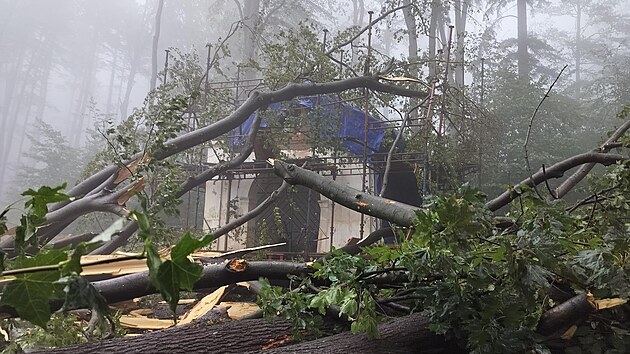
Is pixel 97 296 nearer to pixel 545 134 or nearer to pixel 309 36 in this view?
pixel 309 36

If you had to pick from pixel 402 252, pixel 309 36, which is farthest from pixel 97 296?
pixel 309 36

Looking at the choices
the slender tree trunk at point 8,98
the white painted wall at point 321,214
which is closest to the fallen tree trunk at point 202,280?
the white painted wall at point 321,214

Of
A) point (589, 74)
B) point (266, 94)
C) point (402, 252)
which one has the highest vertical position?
point (589, 74)

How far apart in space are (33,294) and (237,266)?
182cm

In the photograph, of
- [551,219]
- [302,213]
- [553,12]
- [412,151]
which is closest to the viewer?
[551,219]

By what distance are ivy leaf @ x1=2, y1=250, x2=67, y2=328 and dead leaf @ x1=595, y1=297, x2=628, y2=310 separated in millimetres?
2131

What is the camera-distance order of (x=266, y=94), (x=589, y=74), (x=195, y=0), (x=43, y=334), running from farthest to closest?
1. (x=195, y=0)
2. (x=589, y=74)
3. (x=266, y=94)
4. (x=43, y=334)

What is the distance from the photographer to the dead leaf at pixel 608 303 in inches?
79.6

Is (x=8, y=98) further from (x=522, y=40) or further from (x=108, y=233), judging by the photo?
(x=108, y=233)

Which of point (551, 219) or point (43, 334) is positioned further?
point (43, 334)

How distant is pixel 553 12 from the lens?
90.9 feet

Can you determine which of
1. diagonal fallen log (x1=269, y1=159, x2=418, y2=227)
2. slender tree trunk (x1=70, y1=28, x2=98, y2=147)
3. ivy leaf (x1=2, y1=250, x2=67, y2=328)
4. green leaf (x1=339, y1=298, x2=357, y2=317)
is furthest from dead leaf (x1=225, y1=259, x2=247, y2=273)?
slender tree trunk (x1=70, y1=28, x2=98, y2=147)

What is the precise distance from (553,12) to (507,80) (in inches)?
641

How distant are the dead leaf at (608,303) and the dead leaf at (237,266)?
1.70 meters
